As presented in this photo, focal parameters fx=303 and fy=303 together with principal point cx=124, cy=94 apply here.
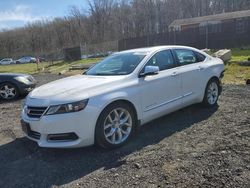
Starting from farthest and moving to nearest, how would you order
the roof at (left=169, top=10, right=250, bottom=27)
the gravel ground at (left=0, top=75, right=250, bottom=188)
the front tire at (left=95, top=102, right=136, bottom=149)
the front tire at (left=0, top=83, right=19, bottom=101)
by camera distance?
the roof at (left=169, top=10, right=250, bottom=27), the front tire at (left=0, top=83, right=19, bottom=101), the front tire at (left=95, top=102, right=136, bottom=149), the gravel ground at (left=0, top=75, right=250, bottom=188)

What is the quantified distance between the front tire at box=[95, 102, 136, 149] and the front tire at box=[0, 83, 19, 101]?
20.5ft

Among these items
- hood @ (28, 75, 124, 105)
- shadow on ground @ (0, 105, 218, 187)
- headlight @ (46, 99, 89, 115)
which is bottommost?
shadow on ground @ (0, 105, 218, 187)

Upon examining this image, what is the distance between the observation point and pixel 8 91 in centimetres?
996

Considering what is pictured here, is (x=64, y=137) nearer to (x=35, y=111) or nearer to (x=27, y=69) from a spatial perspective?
(x=35, y=111)

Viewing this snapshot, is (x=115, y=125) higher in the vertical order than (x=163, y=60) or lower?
lower

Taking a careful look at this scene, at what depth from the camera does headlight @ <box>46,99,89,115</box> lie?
4.28 meters

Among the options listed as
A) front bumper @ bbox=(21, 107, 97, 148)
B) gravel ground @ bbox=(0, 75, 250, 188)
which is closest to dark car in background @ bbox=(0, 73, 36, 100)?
gravel ground @ bbox=(0, 75, 250, 188)

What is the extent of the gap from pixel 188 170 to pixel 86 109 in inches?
63.6

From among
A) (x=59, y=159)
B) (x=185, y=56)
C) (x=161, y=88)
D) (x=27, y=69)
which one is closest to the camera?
(x=59, y=159)

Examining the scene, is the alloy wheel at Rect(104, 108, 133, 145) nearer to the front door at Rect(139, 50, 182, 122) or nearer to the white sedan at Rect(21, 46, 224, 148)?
the white sedan at Rect(21, 46, 224, 148)

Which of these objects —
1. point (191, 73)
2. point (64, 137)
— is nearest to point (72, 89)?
point (64, 137)

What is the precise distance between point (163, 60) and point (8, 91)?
6.27 meters

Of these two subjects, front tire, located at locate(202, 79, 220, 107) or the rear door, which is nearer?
the rear door

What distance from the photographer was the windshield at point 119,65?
5.31 meters
